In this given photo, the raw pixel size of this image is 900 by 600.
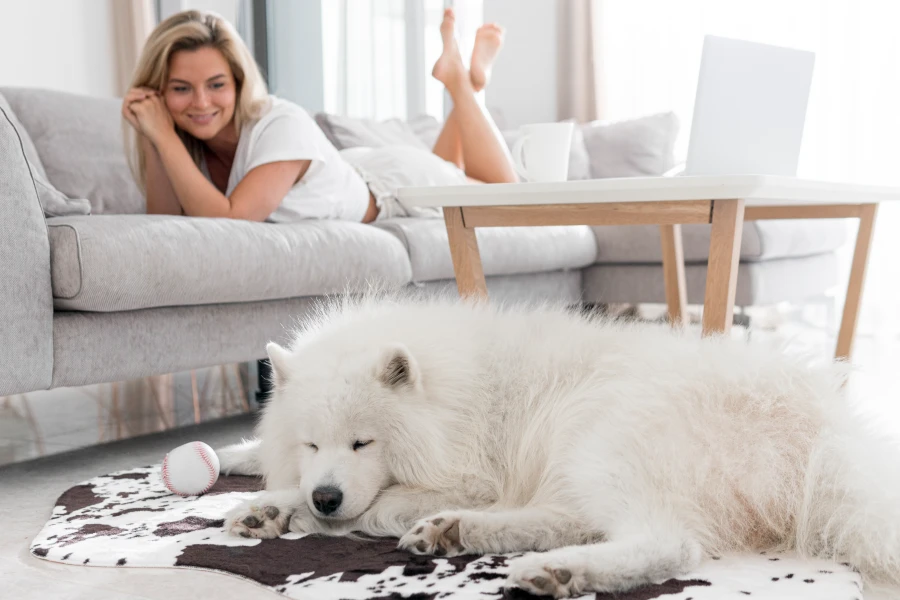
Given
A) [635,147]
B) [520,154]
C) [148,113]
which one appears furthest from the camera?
[635,147]

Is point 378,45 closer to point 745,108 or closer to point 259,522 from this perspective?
point 745,108

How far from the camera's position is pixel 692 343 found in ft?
5.28

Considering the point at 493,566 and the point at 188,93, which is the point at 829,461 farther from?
the point at 188,93

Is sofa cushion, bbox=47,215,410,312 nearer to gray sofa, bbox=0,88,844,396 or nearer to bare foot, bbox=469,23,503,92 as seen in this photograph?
gray sofa, bbox=0,88,844,396

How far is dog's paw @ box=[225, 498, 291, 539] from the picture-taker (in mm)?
1574

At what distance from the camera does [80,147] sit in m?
3.18

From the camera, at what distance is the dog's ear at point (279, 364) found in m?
1.67

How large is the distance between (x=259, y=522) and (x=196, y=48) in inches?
76.3

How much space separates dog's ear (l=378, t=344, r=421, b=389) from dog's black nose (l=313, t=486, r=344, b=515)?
210 mm

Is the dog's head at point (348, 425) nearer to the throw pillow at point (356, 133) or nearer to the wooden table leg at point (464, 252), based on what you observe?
the wooden table leg at point (464, 252)

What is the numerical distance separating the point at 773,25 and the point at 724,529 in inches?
185

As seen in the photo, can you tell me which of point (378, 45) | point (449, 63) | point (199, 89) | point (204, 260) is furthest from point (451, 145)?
point (378, 45)

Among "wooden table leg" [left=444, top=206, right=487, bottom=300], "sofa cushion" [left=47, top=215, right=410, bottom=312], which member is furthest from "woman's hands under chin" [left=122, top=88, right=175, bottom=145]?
"wooden table leg" [left=444, top=206, right=487, bottom=300]

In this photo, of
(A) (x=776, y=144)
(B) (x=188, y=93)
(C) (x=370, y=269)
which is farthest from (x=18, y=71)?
(A) (x=776, y=144)
